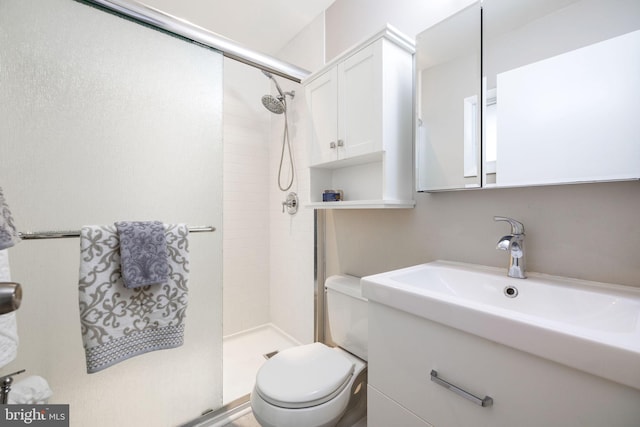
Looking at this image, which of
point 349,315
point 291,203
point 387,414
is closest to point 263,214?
point 291,203

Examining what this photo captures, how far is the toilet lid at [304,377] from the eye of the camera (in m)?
0.97

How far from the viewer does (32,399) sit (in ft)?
2.91

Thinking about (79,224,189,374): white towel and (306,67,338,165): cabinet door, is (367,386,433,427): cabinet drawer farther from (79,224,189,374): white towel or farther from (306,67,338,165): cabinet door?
(306,67,338,165): cabinet door

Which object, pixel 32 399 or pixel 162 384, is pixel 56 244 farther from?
pixel 162 384

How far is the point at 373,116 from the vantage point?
3.81 feet

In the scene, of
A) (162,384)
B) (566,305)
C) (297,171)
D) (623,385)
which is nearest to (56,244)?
(162,384)

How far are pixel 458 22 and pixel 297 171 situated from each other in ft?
4.43

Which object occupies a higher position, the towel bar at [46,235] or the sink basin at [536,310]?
the towel bar at [46,235]

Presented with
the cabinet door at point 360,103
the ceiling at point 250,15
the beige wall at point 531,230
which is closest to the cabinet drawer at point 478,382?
the beige wall at point 531,230

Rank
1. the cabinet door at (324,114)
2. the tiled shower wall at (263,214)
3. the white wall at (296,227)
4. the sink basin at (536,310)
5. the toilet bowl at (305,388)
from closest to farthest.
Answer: the sink basin at (536,310) → the toilet bowl at (305,388) → the cabinet door at (324,114) → the white wall at (296,227) → the tiled shower wall at (263,214)

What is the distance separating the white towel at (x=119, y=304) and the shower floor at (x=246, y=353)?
720 millimetres

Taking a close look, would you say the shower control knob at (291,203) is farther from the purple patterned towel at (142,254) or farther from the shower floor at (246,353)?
the purple patterned towel at (142,254)

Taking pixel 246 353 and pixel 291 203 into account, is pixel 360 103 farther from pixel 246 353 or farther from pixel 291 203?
pixel 246 353

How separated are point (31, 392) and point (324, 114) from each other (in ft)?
5.35
